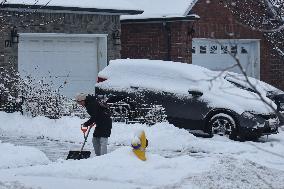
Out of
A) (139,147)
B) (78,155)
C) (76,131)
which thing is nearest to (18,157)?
(78,155)

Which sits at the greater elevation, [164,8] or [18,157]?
[164,8]

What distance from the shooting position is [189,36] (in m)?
20.7

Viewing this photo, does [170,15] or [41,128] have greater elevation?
[170,15]

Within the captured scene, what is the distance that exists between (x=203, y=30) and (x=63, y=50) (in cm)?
572

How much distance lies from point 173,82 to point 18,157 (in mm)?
5587

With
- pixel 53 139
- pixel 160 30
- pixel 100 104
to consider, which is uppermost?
pixel 160 30

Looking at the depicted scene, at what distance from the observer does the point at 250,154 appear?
11.4 meters

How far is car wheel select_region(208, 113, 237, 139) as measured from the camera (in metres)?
13.4

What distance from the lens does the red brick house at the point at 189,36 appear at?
807 inches

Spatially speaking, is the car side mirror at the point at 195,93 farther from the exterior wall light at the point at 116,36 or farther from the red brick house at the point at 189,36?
the red brick house at the point at 189,36

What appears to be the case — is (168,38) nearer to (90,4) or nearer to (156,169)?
(90,4)

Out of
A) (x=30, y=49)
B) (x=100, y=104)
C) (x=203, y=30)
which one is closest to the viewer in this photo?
(x=100, y=104)

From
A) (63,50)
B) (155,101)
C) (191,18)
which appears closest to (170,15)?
(191,18)

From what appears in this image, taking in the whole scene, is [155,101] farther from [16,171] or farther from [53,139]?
[16,171]
